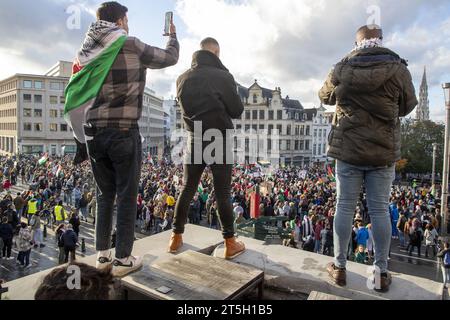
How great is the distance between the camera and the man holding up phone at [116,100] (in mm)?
2436

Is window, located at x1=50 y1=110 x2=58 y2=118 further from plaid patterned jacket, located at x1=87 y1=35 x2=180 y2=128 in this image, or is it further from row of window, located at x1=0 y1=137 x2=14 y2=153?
plaid patterned jacket, located at x1=87 y1=35 x2=180 y2=128

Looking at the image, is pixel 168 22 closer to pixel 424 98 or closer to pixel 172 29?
pixel 172 29

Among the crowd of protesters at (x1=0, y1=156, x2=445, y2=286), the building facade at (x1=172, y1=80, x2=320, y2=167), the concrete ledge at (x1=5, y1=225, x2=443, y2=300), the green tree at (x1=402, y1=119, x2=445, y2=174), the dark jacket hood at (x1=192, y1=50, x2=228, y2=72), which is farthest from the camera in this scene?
the building facade at (x1=172, y1=80, x2=320, y2=167)

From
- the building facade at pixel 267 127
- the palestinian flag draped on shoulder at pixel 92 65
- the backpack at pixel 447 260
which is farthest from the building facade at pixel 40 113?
the palestinian flag draped on shoulder at pixel 92 65

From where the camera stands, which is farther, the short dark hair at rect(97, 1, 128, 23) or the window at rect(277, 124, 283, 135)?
the window at rect(277, 124, 283, 135)

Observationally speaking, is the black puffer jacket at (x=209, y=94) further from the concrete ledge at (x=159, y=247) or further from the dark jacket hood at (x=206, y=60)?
the concrete ledge at (x=159, y=247)

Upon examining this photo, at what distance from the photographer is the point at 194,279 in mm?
2281

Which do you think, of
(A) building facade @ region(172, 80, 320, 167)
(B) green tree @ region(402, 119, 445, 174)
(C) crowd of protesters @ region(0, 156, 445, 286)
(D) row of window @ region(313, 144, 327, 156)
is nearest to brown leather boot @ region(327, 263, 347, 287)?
(C) crowd of protesters @ region(0, 156, 445, 286)

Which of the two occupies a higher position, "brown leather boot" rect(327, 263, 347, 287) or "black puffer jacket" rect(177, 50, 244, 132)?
"black puffer jacket" rect(177, 50, 244, 132)

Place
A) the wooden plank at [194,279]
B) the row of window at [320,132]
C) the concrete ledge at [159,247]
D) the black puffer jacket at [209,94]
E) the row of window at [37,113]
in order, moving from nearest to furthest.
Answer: the wooden plank at [194,279] < the concrete ledge at [159,247] < the black puffer jacket at [209,94] < the row of window at [37,113] < the row of window at [320,132]

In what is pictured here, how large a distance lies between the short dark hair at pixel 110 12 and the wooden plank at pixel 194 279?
6.11 feet

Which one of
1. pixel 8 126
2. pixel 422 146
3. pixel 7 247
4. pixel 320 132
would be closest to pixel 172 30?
pixel 7 247

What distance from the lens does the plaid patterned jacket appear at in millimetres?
2443

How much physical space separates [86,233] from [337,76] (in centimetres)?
1593
